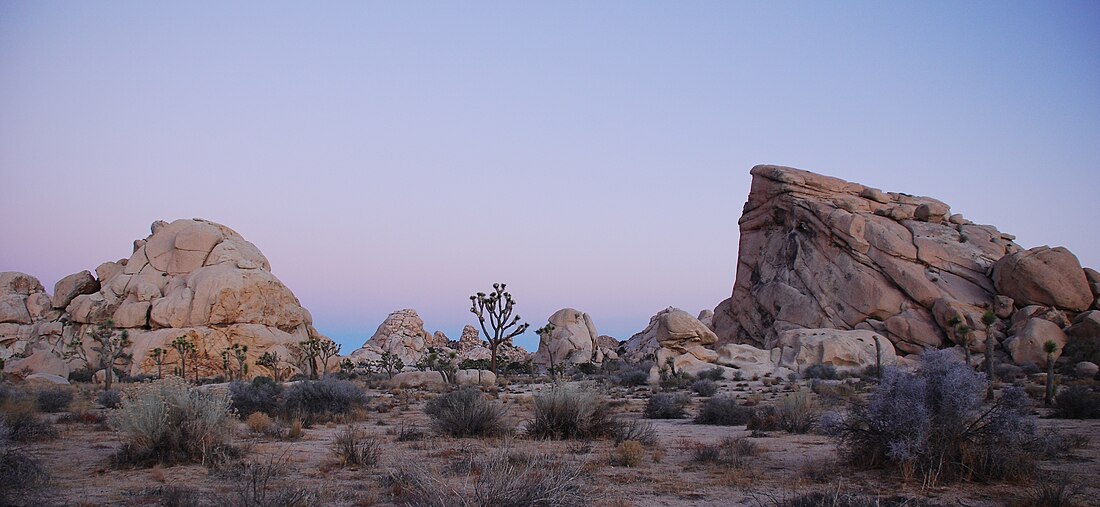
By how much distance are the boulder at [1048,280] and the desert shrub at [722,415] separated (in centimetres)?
4071

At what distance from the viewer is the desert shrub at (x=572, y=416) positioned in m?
13.0

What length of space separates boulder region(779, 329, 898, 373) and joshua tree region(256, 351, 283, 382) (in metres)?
31.7

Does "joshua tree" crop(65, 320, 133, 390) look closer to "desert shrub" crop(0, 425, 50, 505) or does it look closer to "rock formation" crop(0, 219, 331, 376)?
"rock formation" crop(0, 219, 331, 376)

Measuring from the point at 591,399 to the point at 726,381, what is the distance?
24.8 meters

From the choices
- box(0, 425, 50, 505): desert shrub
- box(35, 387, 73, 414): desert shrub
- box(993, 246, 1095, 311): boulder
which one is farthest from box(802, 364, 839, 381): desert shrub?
box(0, 425, 50, 505): desert shrub

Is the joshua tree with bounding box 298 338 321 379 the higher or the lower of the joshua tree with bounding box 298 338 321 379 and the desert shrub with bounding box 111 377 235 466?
the higher

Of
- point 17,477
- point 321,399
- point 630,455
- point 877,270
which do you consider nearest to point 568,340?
point 877,270

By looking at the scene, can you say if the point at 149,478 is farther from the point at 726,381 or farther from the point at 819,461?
the point at 726,381

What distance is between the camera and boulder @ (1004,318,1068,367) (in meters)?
42.0

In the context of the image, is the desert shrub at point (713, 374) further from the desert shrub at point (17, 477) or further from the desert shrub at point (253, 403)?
the desert shrub at point (17, 477)

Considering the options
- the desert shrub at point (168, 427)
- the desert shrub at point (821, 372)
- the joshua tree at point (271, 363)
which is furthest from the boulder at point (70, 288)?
the desert shrub at point (168, 427)

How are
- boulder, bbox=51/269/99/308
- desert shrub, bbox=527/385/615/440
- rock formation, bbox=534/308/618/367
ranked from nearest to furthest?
desert shrub, bbox=527/385/615/440 < rock formation, bbox=534/308/618/367 < boulder, bbox=51/269/99/308

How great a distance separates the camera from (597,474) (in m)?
9.33

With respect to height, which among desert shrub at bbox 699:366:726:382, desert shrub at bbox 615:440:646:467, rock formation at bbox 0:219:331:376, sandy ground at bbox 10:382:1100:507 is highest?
rock formation at bbox 0:219:331:376
